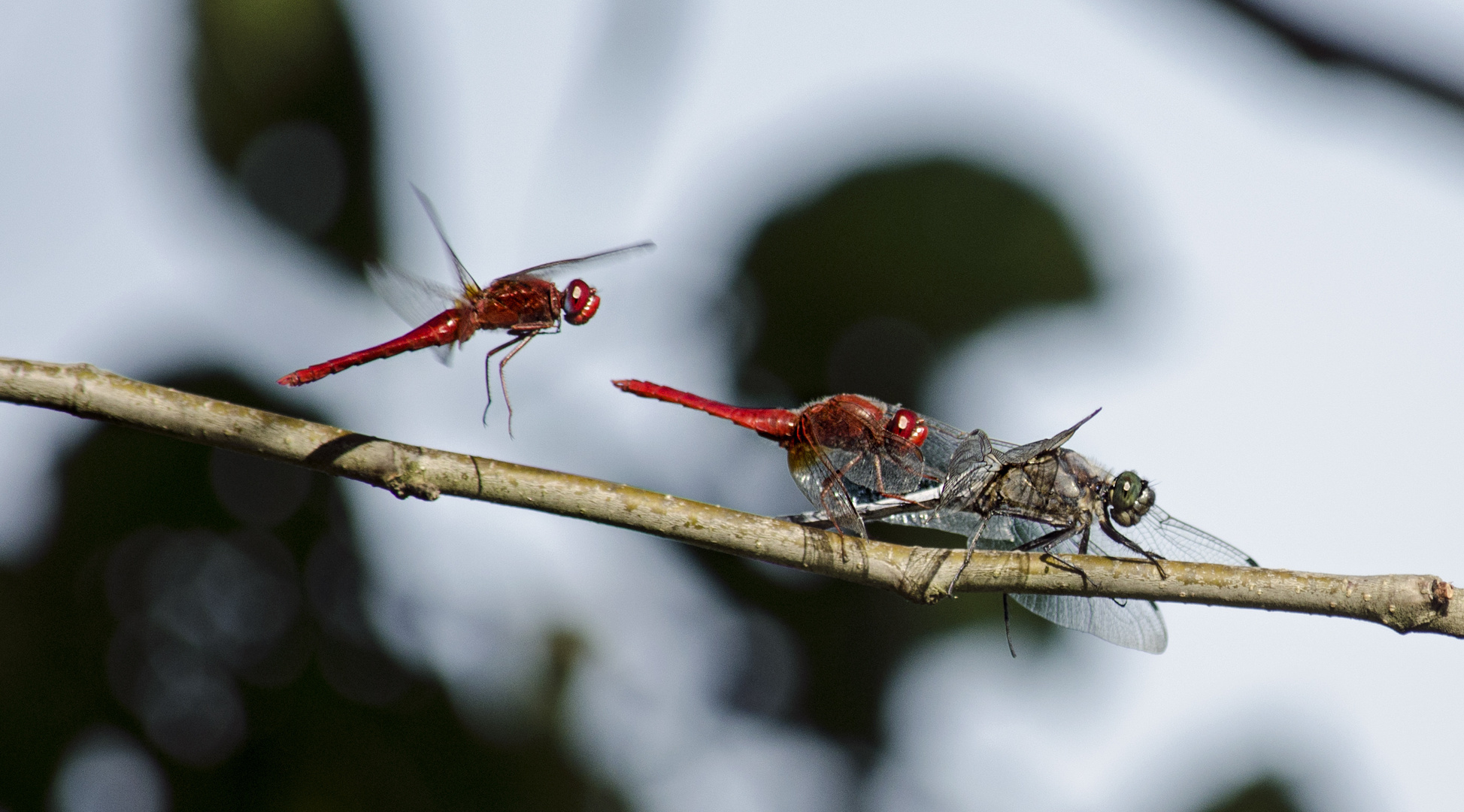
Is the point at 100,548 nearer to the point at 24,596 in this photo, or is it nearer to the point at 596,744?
the point at 24,596

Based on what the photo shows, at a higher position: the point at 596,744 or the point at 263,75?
the point at 263,75

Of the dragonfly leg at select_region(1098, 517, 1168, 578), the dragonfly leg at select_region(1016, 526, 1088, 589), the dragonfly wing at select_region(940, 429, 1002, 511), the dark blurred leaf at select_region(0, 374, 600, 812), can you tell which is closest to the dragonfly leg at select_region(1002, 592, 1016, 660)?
the dragonfly leg at select_region(1016, 526, 1088, 589)

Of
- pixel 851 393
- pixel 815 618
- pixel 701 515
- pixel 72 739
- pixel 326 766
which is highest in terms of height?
pixel 851 393

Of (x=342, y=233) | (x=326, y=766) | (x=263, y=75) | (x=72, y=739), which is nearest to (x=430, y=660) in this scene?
(x=326, y=766)

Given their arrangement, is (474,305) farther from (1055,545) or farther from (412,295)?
(1055,545)

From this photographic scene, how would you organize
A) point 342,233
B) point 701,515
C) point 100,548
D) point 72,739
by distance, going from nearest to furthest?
point 701,515 → point 72,739 → point 100,548 → point 342,233

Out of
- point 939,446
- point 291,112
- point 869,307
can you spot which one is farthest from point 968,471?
point 291,112

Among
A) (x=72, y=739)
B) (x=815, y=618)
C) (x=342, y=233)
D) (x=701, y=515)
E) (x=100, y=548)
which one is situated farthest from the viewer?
(x=342, y=233)
